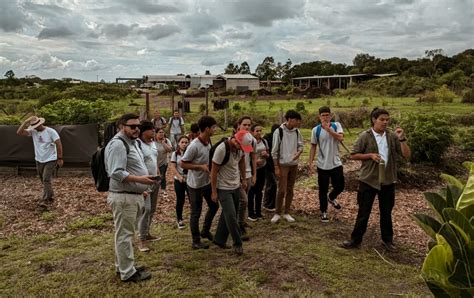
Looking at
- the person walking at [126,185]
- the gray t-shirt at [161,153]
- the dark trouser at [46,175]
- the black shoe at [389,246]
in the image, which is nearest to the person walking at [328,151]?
the black shoe at [389,246]

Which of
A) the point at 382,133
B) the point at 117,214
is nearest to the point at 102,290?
the point at 117,214

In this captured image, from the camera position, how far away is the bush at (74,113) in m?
11.3

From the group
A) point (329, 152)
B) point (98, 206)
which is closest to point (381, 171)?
point (329, 152)

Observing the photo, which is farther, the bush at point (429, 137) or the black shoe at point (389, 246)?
the bush at point (429, 137)

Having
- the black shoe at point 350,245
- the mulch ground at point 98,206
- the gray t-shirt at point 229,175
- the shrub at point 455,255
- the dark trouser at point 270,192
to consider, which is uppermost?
the shrub at point 455,255

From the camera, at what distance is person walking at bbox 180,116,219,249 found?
15.9 ft

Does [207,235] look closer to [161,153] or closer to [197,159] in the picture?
[197,159]

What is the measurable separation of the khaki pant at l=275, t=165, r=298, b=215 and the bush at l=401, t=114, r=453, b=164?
4856 mm

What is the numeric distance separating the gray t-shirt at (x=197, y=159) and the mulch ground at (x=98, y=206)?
6.06 ft

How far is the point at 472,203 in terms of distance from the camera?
1166 mm

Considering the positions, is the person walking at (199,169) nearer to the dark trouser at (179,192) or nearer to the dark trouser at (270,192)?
the dark trouser at (179,192)

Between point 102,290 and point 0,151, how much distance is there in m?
7.66

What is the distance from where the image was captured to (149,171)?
491 centimetres

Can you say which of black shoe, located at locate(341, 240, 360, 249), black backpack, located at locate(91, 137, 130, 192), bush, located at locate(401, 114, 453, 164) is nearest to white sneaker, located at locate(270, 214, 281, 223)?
black shoe, located at locate(341, 240, 360, 249)
